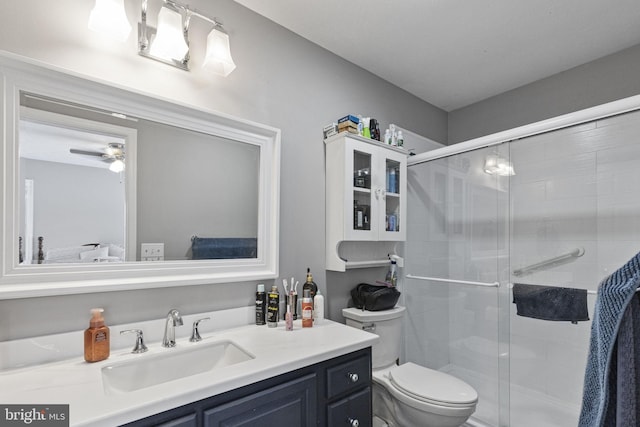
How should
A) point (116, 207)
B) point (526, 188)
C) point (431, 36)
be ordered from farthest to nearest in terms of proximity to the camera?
point (526, 188), point (431, 36), point (116, 207)

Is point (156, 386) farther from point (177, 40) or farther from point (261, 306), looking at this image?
point (177, 40)

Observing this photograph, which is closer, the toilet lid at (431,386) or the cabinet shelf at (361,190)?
the toilet lid at (431,386)

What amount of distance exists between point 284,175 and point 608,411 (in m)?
1.54

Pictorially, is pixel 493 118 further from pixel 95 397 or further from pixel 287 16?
pixel 95 397

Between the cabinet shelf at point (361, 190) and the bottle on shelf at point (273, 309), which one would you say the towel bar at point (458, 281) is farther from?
the bottle on shelf at point (273, 309)

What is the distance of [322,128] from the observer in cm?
200

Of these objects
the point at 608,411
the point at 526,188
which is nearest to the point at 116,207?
the point at 608,411

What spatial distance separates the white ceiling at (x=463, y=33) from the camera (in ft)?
5.55

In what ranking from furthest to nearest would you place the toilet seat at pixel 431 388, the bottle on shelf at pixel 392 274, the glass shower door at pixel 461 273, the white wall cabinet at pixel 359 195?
the bottle on shelf at pixel 392 274, the glass shower door at pixel 461 273, the white wall cabinet at pixel 359 195, the toilet seat at pixel 431 388

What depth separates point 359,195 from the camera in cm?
200

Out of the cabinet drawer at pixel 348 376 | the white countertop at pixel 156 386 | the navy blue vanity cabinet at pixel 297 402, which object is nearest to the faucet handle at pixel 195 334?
the white countertop at pixel 156 386

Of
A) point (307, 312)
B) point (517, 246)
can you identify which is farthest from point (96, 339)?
point (517, 246)

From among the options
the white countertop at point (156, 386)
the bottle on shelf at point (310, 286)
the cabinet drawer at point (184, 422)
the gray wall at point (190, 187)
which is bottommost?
the cabinet drawer at point (184, 422)

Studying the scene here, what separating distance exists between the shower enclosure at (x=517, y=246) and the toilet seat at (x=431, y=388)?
64 centimetres
